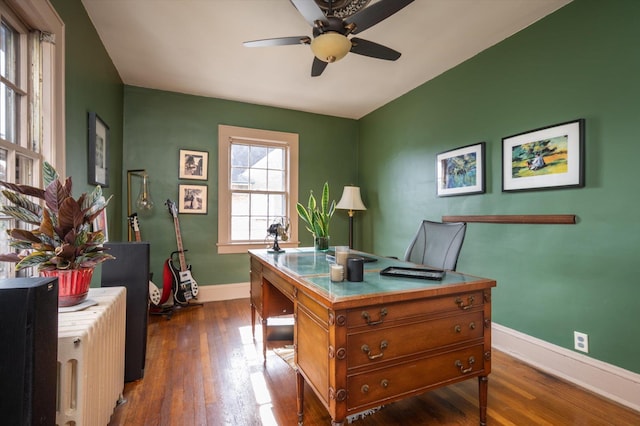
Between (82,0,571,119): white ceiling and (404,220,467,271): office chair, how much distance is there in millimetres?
1605

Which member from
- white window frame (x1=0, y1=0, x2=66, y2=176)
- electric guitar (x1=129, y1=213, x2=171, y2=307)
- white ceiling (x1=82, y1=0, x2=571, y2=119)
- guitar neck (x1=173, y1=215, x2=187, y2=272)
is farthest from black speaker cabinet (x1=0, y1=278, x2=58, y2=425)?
guitar neck (x1=173, y1=215, x2=187, y2=272)

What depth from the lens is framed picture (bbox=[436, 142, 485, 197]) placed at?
109 inches

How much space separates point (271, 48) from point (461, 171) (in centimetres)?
217

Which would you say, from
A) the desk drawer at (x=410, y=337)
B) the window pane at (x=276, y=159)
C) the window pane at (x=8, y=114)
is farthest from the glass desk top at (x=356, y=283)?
the window pane at (x=276, y=159)

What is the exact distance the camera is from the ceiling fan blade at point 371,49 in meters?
1.95

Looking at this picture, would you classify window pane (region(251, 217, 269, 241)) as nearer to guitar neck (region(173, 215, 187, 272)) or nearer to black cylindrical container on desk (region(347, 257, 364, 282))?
guitar neck (region(173, 215, 187, 272))

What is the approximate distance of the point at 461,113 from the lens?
118 inches

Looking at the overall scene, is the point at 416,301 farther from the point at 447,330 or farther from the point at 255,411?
the point at 255,411

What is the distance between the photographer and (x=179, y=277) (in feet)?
11.5

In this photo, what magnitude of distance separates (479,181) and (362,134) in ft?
7.58

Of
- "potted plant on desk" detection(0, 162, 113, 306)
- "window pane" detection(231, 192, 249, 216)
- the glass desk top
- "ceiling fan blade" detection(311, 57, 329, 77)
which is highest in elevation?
"ceiling fan blade" detection(311, 57, 329, 77)

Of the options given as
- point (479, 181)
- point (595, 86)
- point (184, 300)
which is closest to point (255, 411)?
point (184, 300)

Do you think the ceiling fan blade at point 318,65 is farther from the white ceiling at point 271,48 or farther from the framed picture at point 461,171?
the framed picture at point 461,171

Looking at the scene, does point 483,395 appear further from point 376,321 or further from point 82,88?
point 82,88
